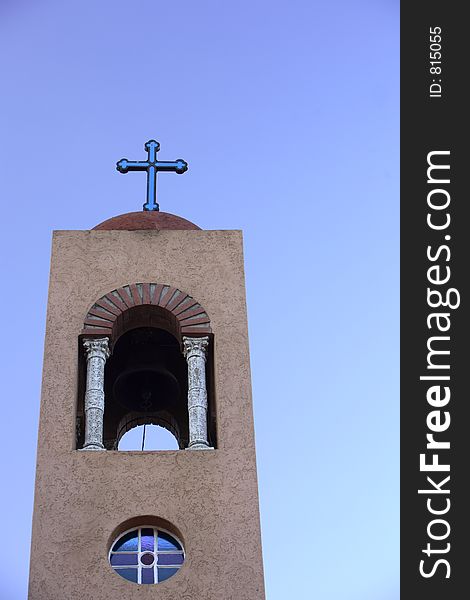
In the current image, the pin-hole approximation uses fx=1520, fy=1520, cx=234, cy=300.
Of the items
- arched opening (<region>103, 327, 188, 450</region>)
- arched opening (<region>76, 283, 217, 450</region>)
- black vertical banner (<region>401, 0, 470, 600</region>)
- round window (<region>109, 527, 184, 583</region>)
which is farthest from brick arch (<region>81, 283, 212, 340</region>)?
black vertical banner (<region>401, 0, 470, 600</region>)

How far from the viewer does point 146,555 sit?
14.3m

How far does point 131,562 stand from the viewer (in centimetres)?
1426

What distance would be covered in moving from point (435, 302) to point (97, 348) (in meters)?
3.94

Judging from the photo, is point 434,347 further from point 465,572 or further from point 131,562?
point 131,562

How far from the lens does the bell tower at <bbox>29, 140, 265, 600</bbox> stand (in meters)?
14.0

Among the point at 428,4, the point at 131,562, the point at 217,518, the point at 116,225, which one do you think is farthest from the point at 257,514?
the point at 428,4

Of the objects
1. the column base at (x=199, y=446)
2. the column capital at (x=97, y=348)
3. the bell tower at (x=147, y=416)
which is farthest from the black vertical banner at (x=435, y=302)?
the column capital at (x=97, y=348)

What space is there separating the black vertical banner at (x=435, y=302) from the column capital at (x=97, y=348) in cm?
360

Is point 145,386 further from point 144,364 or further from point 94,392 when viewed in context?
point 94,392

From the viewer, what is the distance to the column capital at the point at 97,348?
15766mm

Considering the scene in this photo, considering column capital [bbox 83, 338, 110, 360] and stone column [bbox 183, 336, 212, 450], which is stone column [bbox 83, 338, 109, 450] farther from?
stone column [bbox 183, 336, 212, 450]

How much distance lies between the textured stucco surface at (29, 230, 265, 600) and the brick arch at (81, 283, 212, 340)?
0.09 metres

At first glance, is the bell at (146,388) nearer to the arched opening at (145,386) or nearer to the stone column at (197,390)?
the arched opening at (145,386)

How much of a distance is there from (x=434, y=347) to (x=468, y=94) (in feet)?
8.67
